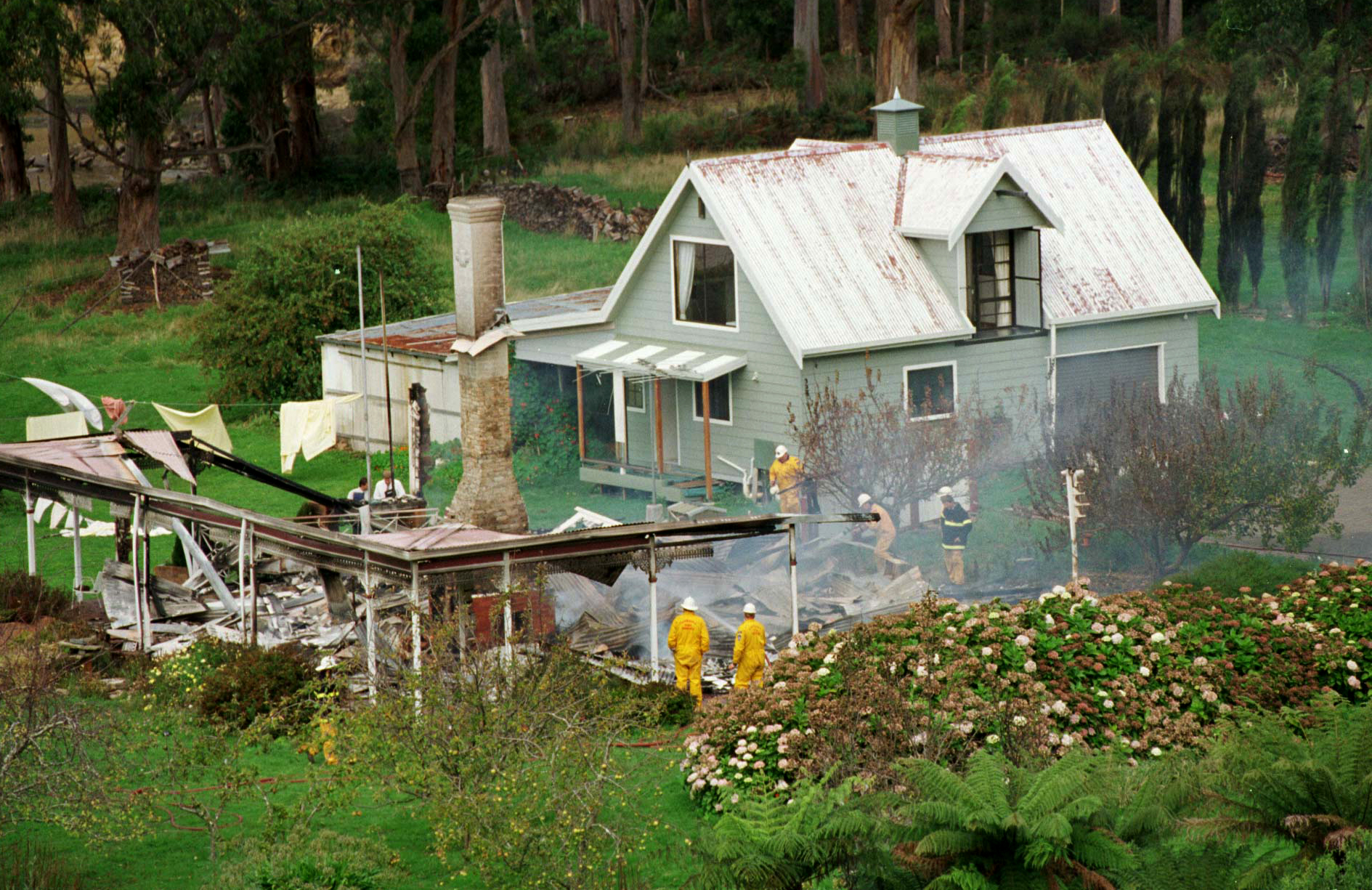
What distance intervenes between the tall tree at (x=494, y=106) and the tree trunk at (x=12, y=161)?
1471cm

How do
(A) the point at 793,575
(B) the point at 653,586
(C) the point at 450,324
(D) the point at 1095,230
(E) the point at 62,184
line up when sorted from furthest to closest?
(E) the point at 62,184 → (C) the point at 450,324 → (D) the point at 1095,230 → (A) the point at 793,575 → (B) the point at 653,586

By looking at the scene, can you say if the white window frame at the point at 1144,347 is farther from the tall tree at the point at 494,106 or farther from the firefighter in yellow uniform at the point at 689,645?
the tall tree at the point at 494,106

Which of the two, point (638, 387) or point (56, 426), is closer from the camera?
point (56, 426)

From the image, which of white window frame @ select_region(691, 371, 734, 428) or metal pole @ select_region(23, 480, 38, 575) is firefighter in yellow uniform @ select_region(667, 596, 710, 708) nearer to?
metal pole @ select_region(23, 480, 38, 575)

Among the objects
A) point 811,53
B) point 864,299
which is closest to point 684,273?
point 864,299

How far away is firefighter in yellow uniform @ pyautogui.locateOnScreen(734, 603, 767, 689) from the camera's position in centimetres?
1900

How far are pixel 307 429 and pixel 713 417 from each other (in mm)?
6916

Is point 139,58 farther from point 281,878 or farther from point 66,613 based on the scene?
point 281,878

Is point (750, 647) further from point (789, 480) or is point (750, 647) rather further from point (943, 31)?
point (943, 31)

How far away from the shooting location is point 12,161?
5869 centimetres

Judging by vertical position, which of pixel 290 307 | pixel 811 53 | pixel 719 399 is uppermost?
pixel 811 53

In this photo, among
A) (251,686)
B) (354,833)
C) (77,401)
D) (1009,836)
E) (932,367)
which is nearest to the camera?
(1009,836)

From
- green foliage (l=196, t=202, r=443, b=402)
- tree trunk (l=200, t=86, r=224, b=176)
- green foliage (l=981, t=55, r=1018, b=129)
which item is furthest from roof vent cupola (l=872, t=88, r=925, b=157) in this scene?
tree trunk (l=200, t=86, r=224, b=176)

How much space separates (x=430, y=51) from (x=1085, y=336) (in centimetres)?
3146
